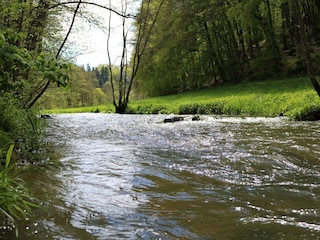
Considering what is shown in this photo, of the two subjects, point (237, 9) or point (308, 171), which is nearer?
point (308, 171)

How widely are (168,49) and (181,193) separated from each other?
3226 cm

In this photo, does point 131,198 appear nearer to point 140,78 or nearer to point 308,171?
point 308,171

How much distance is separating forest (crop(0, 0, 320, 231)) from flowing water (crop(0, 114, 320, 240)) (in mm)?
712

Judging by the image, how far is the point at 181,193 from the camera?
12.1 feet

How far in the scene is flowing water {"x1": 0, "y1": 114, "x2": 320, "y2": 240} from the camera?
8.50 ft

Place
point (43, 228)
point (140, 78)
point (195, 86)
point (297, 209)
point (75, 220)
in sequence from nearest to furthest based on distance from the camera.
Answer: point (43, 228), point (75, 220), point (297, 209), point (195, 86), point (140, 78)

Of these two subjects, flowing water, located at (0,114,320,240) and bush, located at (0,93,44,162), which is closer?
flowing water, located at (0,114,320,240)

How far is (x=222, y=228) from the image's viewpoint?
8.63 feet

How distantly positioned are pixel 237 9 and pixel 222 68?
1057cm

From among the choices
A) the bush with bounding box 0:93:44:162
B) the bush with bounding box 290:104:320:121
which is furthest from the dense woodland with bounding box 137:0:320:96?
the bush with bounding box 0:93:44:162

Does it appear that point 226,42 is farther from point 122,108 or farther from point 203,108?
point 203,108

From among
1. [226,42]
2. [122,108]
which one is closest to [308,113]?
[122,108]

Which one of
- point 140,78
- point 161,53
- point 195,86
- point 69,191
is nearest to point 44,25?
point 69,191

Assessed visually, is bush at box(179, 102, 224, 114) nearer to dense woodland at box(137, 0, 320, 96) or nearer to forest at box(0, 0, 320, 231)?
forest at box(0, 0, 320, 231)
